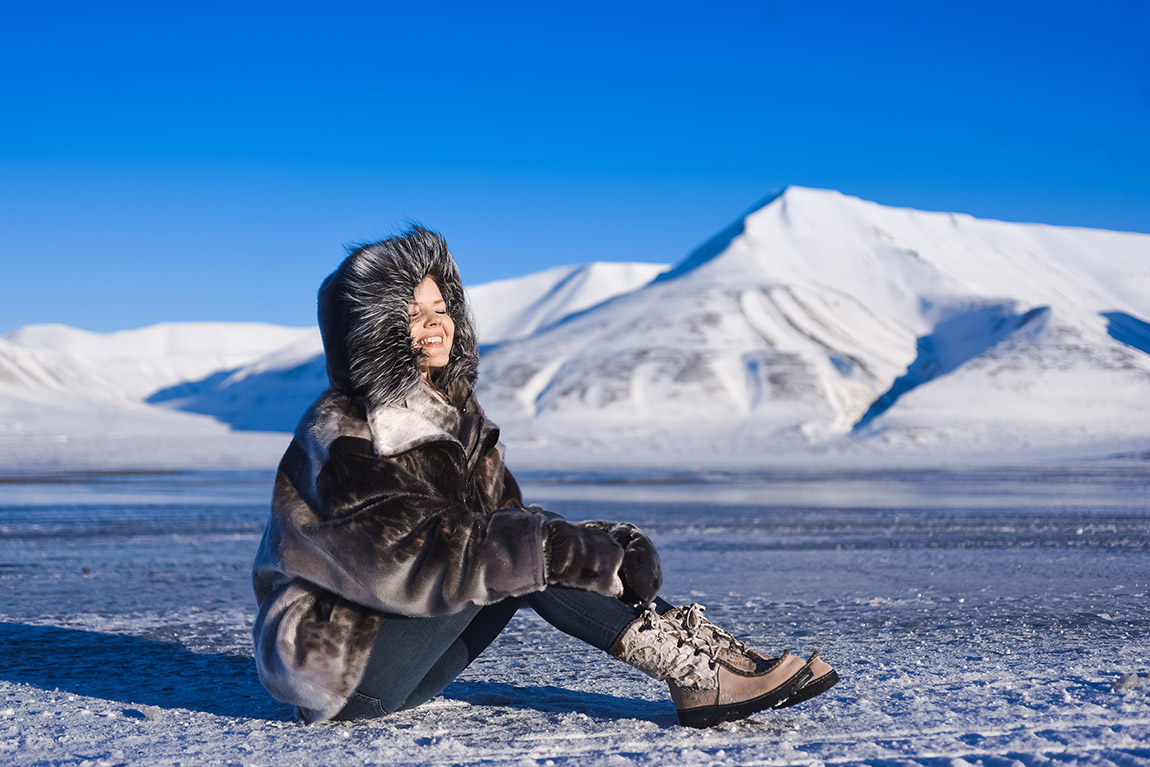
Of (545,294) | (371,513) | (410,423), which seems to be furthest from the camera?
(545,294)

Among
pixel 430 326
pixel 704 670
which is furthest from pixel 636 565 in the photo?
pixel 430 326

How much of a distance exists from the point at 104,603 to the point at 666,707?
381cm

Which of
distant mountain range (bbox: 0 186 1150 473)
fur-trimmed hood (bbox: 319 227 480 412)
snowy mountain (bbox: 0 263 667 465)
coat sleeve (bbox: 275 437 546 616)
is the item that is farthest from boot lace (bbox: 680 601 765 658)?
snowy mountain (bbox: 0 263 667 465)

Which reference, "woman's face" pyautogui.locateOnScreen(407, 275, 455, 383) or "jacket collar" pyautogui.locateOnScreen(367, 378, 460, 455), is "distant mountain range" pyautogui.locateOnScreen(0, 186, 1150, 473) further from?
"jacket collar" pyautogui.locateOnScreen(367, 378, 460, 455)

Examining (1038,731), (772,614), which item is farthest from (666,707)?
(772,614)

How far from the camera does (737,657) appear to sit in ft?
9.74

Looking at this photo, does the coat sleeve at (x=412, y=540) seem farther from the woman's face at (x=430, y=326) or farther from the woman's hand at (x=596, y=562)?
the woman's face at (x=430, y=326)

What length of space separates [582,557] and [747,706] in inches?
26.2

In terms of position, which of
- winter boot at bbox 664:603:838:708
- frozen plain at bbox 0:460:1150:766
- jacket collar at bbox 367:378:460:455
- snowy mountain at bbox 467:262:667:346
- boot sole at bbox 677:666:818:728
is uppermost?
snowy mountain at bbox 467:262:667:346

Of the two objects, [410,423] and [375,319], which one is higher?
[375,319]

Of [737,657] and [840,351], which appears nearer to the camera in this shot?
[737,657]

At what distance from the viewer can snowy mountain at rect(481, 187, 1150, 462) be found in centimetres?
4788

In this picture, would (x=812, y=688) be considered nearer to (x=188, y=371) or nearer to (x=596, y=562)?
(x=596, y=562)

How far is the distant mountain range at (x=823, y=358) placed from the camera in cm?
4659
